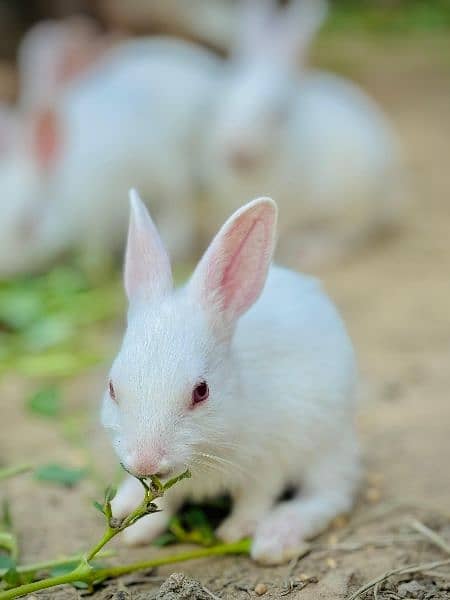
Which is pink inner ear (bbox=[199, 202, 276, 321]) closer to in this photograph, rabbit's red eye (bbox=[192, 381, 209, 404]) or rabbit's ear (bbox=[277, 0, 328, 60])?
rabbit's red eye (bbox=[192, 381, 209, 404])

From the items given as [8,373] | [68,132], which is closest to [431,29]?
[68,132]

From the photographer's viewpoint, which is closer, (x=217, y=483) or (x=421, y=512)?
(x=217, y=483)

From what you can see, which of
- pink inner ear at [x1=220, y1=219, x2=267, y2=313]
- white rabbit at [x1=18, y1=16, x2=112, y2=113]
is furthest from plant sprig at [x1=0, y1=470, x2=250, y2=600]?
white rabbit at [x1=18, y1=16, x2=112, y2=113]

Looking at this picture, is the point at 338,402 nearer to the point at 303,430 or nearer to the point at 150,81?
the point at 303,430

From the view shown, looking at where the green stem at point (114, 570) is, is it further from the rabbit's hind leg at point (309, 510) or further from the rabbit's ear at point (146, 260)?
the rabbit's ear at point (146, 260)

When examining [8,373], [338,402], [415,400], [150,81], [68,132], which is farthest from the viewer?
[150,81]
